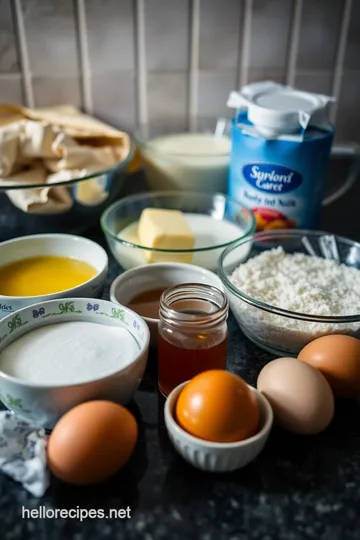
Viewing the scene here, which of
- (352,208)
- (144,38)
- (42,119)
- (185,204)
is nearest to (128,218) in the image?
(185,204)

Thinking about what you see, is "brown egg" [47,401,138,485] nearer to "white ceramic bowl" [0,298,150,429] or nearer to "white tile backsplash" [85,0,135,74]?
"white ceramic bowl" [0,298,150,429]

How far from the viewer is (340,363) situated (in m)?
0.65

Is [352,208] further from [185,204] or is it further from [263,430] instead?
[263,430]

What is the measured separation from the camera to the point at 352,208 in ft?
3.86

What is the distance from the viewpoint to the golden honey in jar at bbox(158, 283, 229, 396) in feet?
2.13

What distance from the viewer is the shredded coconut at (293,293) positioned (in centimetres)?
73

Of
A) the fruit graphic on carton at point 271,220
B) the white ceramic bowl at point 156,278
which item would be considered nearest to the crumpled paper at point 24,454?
the white ceramic bowl at point 156,278

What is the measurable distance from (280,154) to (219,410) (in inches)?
18.9

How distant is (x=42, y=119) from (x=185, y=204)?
0.31m

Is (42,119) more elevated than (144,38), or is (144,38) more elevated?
(144,38)

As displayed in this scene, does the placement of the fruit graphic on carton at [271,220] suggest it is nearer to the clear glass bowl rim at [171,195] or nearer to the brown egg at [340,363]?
the clear glass bowl rim at [171,195]

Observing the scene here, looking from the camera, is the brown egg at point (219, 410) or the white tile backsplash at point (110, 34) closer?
the brown egg at point (219, 410)

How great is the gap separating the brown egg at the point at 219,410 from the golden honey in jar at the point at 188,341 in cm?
7

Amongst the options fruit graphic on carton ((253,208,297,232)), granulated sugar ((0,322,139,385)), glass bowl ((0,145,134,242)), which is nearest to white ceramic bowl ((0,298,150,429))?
granulated sugar ((0,322,139,385))
